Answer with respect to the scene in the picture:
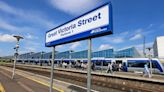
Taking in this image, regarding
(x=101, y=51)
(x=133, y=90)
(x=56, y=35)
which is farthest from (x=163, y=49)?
(x=56, y=35)

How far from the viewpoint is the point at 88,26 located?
17.9 feet

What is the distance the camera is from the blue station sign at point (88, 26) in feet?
15.8

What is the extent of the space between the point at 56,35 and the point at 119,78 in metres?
14.2

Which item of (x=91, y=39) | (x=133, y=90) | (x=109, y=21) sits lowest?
(x=133, y=90)

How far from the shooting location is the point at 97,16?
5148 mm

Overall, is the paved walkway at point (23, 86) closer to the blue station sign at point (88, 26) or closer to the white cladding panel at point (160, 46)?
the blue station sign at point (88, 26)

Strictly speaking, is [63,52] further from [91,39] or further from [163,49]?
[91,39]

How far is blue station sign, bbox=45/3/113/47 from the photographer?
4820mm

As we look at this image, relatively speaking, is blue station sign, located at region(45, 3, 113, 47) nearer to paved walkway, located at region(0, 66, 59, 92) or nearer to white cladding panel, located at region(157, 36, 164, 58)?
paved walkway, located at region(0, 66, 59, 92)

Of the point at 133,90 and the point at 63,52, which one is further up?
the point at 63,52

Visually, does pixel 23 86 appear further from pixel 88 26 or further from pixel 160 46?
pixel 160 46

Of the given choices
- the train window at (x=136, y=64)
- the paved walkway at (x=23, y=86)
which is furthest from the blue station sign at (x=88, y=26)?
the train window at (x=136, y=64)

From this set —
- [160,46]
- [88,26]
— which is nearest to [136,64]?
[160,46]

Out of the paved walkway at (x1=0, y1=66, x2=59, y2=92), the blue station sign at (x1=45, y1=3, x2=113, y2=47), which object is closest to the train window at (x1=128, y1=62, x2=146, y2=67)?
the paved walkway at (x1=0, y1=66, x2=59, y2=92)
